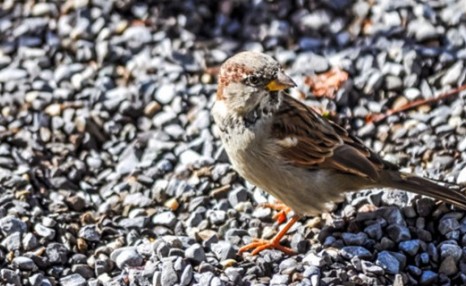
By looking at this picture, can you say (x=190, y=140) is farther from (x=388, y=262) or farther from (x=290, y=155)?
(x=388, y=262)

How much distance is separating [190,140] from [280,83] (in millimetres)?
1137

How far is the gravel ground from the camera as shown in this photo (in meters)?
5.19

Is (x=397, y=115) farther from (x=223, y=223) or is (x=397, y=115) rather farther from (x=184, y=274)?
(x=184, y=274)

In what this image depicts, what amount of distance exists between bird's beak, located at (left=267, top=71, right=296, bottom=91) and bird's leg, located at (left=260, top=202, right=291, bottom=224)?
0.73m

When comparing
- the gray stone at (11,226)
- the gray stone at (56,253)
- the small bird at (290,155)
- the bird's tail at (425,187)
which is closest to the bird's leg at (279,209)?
the small bird at (290,155)

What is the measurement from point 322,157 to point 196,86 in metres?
1.26

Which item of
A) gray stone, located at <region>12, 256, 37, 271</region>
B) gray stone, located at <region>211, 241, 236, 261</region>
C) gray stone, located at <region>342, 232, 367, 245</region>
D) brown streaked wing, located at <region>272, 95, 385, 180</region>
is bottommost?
gray stone, located at <region>12, 256, 37, 271</region>

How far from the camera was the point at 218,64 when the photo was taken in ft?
21.4

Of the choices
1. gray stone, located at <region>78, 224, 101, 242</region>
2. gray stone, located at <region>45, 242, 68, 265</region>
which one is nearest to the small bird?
gray stone, located at <region>78, 224, 101, 242</region>

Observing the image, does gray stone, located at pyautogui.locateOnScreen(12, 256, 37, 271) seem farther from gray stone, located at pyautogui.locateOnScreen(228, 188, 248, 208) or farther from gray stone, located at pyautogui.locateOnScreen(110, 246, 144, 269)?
gray stone, located at pyautogui.locateOnScreen(228, 188, 248, 208)

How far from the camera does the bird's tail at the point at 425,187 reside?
5219 mm

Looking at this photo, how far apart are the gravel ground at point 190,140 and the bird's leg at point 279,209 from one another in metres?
0.03

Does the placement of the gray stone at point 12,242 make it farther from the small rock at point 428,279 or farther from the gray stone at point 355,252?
the small rock at point 428,279

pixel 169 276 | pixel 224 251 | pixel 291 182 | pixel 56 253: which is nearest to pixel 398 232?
pixel 291 182
